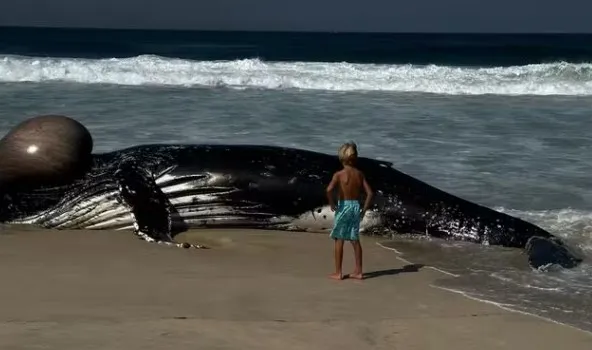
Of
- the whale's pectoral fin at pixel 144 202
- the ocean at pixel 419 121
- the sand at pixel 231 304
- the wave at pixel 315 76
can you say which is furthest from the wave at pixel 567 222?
the wave at pixel 315 76

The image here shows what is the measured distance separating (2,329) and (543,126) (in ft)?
43.2

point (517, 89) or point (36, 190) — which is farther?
point (517, 89)

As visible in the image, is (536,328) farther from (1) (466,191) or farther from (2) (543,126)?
(2) (543,126)

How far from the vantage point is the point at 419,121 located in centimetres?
1642

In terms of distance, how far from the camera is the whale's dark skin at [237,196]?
7.39 m

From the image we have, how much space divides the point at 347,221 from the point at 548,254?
1.71 meters

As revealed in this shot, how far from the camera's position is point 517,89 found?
87.7ft

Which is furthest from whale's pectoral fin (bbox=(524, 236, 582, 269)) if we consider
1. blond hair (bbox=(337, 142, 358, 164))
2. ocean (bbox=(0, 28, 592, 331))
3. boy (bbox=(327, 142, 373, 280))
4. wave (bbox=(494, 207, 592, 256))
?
blond hair (bbox=(337, 142, 358, 164))

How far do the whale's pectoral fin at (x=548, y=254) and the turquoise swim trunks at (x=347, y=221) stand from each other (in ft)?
4.95

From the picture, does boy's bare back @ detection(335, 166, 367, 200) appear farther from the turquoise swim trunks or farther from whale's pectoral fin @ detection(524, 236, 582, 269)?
whale's pectoral fin @ detection(524, 236, 582, 269)

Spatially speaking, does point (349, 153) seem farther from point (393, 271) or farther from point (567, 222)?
point (567, 222)

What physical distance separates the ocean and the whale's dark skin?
301mm

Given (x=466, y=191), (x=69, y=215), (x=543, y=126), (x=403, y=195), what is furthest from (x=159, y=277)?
(x=543, y=126)

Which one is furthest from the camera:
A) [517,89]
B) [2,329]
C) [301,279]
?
[517,89]
